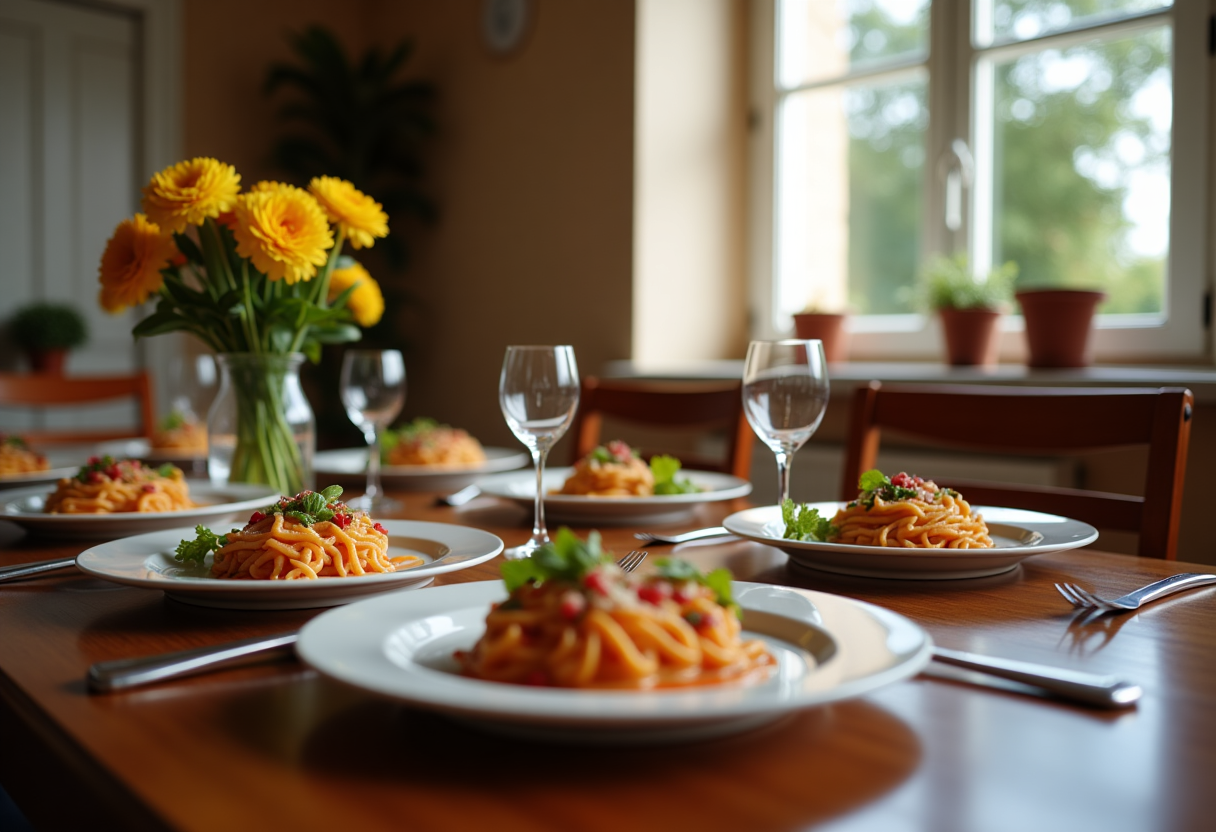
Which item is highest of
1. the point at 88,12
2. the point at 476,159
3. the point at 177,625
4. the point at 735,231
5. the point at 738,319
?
the point at 88,12

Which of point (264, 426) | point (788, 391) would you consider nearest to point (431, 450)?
point (264, 426)

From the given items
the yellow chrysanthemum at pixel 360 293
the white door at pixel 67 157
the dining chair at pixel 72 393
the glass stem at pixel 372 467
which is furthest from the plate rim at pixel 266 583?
the white door at pixel 67 157

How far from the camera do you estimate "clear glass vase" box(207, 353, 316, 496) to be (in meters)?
1.44

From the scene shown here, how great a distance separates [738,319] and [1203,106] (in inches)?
63.7

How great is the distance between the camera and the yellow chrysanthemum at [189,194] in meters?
1.29

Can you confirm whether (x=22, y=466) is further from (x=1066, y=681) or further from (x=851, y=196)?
(x=851, y=196)

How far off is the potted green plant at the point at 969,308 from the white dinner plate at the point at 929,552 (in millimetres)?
1728

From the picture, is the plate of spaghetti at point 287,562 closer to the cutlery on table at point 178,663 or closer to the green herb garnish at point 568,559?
the cutlery on table at point 178,663

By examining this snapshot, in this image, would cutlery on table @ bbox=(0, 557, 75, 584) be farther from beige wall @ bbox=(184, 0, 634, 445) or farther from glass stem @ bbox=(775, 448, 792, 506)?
beige wall @ bbox=(184, 0, 634, 445)

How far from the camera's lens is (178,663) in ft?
2.20

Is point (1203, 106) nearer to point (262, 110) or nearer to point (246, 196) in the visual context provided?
point (246, 196)

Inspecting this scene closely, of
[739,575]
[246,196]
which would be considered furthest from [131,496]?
[739,575]

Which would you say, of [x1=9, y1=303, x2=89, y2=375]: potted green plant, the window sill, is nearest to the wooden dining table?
the window sill

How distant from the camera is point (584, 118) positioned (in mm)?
3654
